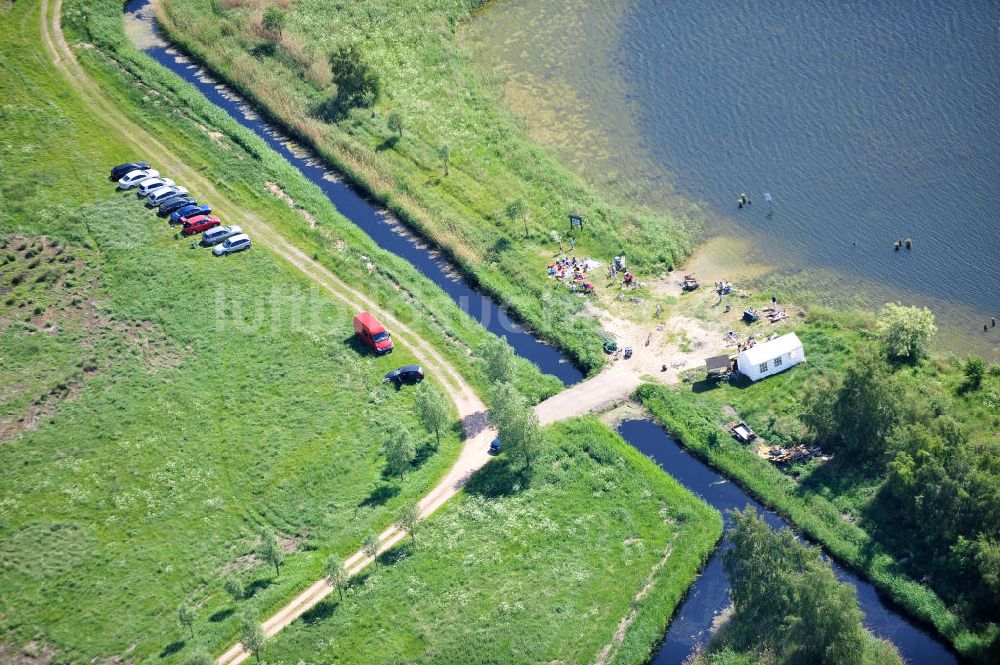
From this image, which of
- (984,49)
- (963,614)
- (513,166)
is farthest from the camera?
(984,49)

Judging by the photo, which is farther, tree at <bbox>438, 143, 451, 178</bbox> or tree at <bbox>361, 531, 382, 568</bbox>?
tree at <bbox>438, 143, 451, 178</bbox>

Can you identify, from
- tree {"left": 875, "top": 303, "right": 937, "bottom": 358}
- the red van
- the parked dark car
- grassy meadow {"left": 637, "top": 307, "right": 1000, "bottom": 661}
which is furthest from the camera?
the parked dark car

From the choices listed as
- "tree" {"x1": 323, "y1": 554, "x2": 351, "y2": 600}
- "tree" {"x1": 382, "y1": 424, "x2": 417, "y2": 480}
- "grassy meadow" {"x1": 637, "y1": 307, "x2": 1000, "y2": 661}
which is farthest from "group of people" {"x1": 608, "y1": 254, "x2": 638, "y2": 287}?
"tree" {"x1": 323, "y1": 554, "x2": 351, "y2": 600}

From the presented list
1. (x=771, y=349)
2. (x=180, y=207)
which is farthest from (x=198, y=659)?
(x=180, y=207)

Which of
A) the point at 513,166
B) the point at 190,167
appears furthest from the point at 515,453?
the point at 190,167

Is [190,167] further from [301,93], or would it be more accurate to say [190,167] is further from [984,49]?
[984,49]

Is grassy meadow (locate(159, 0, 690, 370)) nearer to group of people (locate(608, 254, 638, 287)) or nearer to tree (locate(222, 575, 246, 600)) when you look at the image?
group of people (locate(608, 254, 638, 287))

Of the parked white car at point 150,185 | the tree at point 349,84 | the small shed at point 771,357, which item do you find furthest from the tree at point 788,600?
the tree at point 349,84

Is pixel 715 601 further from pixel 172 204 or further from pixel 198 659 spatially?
pixel 172 204
